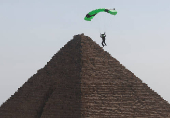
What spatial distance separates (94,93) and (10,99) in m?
6.92

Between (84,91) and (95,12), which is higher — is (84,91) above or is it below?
below

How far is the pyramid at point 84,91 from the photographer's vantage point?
31000mm

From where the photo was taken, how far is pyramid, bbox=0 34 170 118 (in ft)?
102

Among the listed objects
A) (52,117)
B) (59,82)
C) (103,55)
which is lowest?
(52,117)

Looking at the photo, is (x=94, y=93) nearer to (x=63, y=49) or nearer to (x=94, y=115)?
(x=94, y=115)

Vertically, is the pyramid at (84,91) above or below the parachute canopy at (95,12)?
below

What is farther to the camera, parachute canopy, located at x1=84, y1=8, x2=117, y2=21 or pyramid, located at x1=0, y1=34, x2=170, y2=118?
parachute canopy, located at x1=84, y1=8, x2=117, y2=21

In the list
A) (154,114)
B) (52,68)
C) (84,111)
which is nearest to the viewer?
(84,111)

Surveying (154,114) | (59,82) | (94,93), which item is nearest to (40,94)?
(59,82)

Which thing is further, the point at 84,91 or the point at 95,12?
the point at 95,12

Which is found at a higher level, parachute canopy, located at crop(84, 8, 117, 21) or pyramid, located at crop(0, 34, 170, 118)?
parachute canopy, located at crop(84, 8, 117, 21)

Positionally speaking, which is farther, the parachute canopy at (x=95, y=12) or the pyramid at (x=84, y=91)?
the parachute canopy at (x=95, y=12)

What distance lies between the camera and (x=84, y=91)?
3148 cm

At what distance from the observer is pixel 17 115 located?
109 ft
